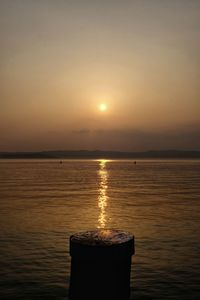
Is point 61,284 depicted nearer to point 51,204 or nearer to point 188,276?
point 188,276

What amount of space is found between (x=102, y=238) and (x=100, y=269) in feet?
1.60

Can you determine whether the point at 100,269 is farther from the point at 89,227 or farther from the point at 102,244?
the point at 89,227

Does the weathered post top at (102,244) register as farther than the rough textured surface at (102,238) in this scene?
No

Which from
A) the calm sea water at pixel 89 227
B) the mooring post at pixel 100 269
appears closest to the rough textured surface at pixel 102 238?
the mooring post at pixel 100 269

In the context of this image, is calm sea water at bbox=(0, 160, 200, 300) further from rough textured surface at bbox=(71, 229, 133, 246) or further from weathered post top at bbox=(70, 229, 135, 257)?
weathered post top at bbox=(70, 229, 135, 257)

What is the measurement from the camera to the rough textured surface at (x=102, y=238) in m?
5.17

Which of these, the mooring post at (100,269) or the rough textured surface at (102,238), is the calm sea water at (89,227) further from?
the mooring post at (100,269)

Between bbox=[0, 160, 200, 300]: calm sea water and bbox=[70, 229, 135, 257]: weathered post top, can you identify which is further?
bbox=[0, 160, 200, 300]: calm sea water

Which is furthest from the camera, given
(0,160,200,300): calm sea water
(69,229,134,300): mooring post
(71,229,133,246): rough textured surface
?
(0,160,200,300): calm sea water

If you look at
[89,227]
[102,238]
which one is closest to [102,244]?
[102,238]

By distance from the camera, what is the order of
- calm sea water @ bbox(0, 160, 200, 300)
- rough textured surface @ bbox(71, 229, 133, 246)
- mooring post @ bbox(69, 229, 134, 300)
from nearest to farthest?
mooring post @ bbox(69, 229, 134, 300)
rough textured surface @ bbox(71, 229, 133, 246)
calm sea water @ bbox(0, 160, 200, 300)

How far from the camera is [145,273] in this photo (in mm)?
13617

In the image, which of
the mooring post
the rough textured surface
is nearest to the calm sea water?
the rough textured surface

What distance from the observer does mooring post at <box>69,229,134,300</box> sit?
16.5 ft
